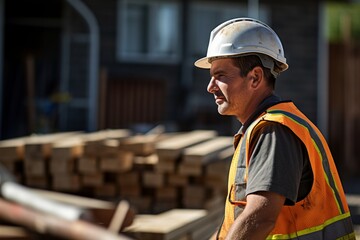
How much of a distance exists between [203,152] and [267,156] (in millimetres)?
4245

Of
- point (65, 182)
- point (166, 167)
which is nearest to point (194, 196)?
point (166, 167)

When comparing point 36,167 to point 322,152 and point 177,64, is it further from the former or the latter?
point 177,64

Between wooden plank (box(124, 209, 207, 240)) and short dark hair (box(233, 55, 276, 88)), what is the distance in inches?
80.1

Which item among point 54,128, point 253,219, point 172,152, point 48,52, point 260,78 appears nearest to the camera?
point 253,219

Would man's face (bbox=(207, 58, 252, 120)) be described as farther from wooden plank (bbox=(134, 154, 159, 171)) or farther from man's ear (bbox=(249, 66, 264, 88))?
wooden plank (bbox=(134, 154, 159, 171))

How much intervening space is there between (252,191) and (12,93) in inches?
552

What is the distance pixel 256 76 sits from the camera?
336 centimetres

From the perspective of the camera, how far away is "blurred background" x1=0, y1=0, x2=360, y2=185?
646 inches

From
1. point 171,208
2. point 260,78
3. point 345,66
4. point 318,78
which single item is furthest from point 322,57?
point 260,78

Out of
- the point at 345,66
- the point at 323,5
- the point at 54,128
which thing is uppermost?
the point at 323,5

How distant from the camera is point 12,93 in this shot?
54.3 ft

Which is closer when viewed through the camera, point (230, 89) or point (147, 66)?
point (230, 89)

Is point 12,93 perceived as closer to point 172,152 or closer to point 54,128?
point 54,128

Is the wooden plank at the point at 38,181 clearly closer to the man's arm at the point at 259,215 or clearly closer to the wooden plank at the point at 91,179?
the wooden plank at the point at 91,179
